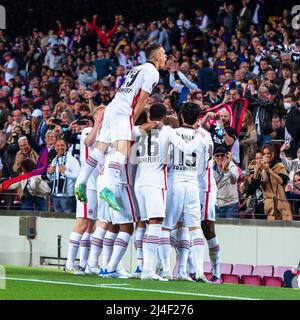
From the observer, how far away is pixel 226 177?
56.7ft

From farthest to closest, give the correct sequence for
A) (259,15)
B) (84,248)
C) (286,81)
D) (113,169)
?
(259,15) → (286,81) → (84,248) → (113,169)

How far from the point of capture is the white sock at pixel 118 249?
12719mm

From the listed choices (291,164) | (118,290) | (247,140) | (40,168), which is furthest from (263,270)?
(118,290)

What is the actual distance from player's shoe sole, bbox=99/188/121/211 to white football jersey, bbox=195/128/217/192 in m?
1.44

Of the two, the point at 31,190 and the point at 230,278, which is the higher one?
the point at 31,190

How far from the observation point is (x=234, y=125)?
18562 mm

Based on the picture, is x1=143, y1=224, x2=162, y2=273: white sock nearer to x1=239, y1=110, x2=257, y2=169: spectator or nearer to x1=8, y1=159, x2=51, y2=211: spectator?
x1=239, y1=110, x2=257, y2=169: spectator

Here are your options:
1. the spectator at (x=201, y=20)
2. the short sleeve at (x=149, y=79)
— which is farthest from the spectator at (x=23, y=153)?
the short sleeve at (x=149, y=79)

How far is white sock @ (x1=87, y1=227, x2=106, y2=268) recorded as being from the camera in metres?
13.4

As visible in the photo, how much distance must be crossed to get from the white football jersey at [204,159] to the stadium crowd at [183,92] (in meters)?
0.67

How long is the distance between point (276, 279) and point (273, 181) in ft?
5.04

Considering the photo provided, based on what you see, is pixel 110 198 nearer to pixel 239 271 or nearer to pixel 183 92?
pixel 239 271

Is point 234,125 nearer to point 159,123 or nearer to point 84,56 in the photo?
point 159,123

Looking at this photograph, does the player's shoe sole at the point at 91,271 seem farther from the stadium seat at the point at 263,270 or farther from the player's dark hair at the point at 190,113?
the stadium seat at the point at 263,270
